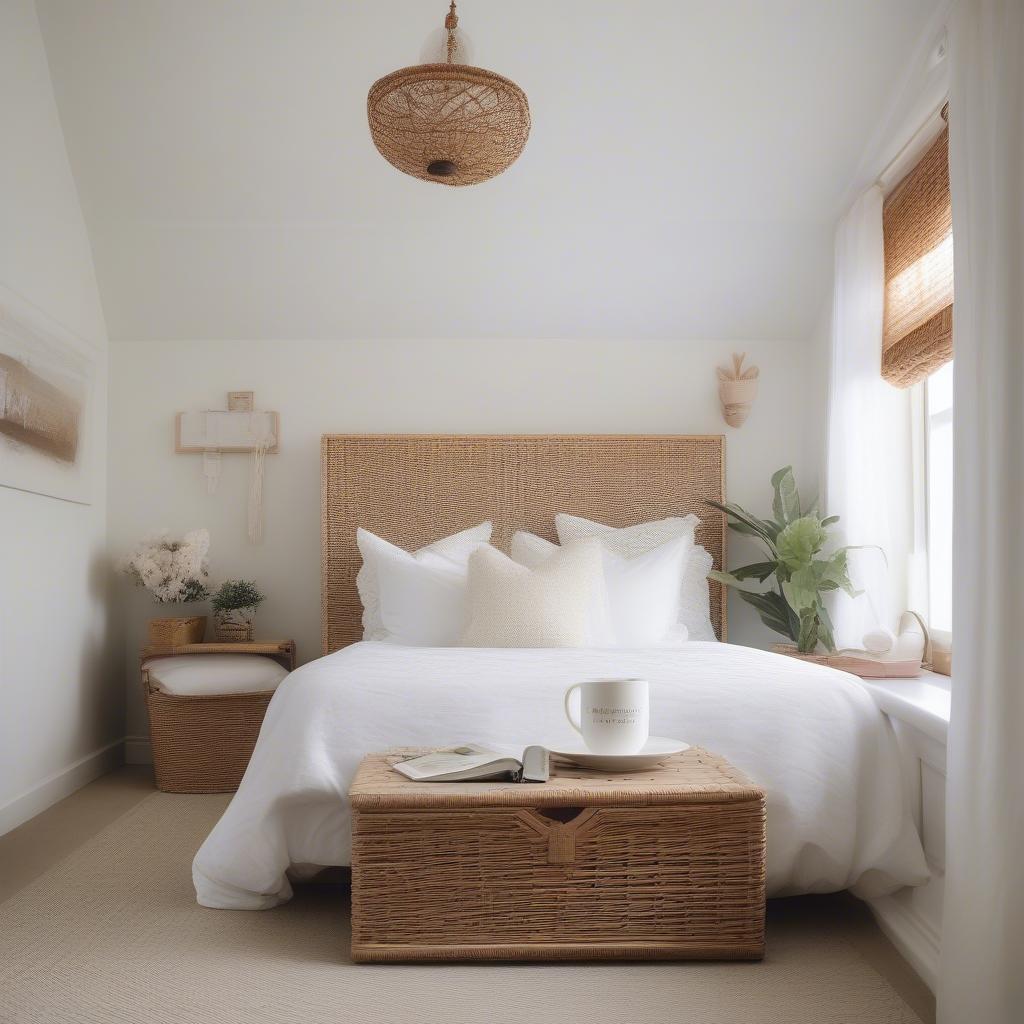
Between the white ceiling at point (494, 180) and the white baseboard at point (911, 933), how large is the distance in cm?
264

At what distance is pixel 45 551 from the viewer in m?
3.86

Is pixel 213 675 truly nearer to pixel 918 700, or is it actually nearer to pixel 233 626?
pixel 233 626

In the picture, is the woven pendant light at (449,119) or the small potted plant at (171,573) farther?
the small potted plant at (171,573)

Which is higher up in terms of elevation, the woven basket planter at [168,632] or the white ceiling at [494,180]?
the white ceiling at [494,180]

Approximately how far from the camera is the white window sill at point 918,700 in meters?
2.36

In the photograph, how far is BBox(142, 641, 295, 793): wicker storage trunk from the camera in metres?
4.09

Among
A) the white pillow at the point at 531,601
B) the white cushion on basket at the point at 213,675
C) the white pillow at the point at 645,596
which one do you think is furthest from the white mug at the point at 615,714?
the white cushion on basket at the point at 213,675

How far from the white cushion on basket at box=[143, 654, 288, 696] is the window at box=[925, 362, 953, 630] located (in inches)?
95.4

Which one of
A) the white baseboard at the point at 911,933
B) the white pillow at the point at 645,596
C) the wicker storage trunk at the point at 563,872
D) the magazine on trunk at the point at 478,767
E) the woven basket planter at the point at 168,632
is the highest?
the white pillow at the point at 645,596

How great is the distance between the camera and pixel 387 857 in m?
2.24

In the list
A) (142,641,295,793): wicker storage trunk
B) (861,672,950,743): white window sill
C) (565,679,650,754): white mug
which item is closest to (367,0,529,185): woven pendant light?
(565,679,650,754): white mug

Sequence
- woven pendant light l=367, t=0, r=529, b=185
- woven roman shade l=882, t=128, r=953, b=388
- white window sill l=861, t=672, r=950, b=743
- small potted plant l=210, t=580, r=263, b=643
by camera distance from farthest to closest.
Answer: small potted plant l=210, t=580, r=263, b=643 < woven roman shade l=882, t=128, r=953, b=388 < woven pendant light l=367, t=0, r=529, b=185 < white window sill l=861, t=672, r=950, b=743

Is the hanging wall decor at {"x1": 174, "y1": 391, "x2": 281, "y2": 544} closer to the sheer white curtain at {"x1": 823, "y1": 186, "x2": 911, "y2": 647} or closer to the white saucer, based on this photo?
the sheer white curtain at {"x1": 823, "y1": 186, "x2": 911, "y2": 647}

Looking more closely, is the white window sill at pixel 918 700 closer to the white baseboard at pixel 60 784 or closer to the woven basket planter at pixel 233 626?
the woven basket planter at pixel 233 626
